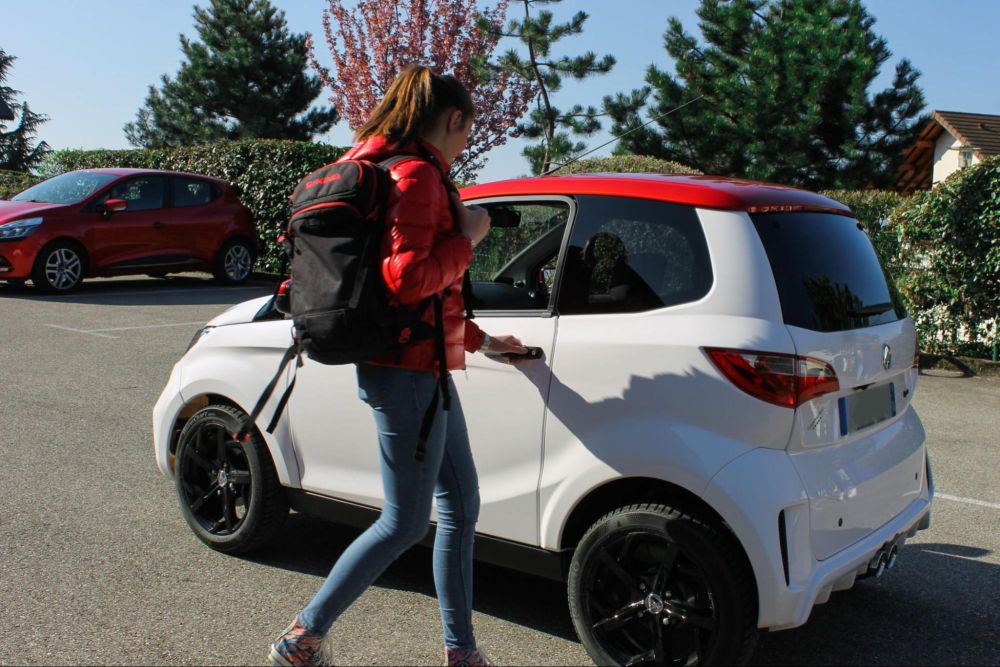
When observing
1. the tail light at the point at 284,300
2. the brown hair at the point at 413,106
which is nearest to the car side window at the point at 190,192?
the tail light at the point at 284,300

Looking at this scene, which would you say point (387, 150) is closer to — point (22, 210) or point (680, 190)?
point (680, 190)

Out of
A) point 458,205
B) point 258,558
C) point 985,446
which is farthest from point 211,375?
point 985,446

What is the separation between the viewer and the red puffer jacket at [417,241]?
267 centimetres

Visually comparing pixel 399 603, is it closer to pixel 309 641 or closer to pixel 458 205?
pixel 309 641

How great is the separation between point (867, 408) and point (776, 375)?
0.50 meters

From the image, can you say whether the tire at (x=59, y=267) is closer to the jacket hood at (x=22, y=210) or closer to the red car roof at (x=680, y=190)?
the jacket hood at (x=22, y=210)

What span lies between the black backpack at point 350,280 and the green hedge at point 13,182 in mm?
23317

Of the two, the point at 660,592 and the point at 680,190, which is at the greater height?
the point at 680,190

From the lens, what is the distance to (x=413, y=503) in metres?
2.87

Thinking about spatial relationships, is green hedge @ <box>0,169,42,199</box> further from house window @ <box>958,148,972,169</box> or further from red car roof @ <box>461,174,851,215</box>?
house window @ <box>958,148,972,169</box>

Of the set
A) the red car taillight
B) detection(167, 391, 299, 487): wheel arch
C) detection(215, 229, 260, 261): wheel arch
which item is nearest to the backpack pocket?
the red car taillight

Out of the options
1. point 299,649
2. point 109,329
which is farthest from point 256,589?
point 109,329

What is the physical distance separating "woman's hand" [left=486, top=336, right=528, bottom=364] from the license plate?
1.04 meters

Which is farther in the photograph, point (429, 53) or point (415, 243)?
point (429, 53)
